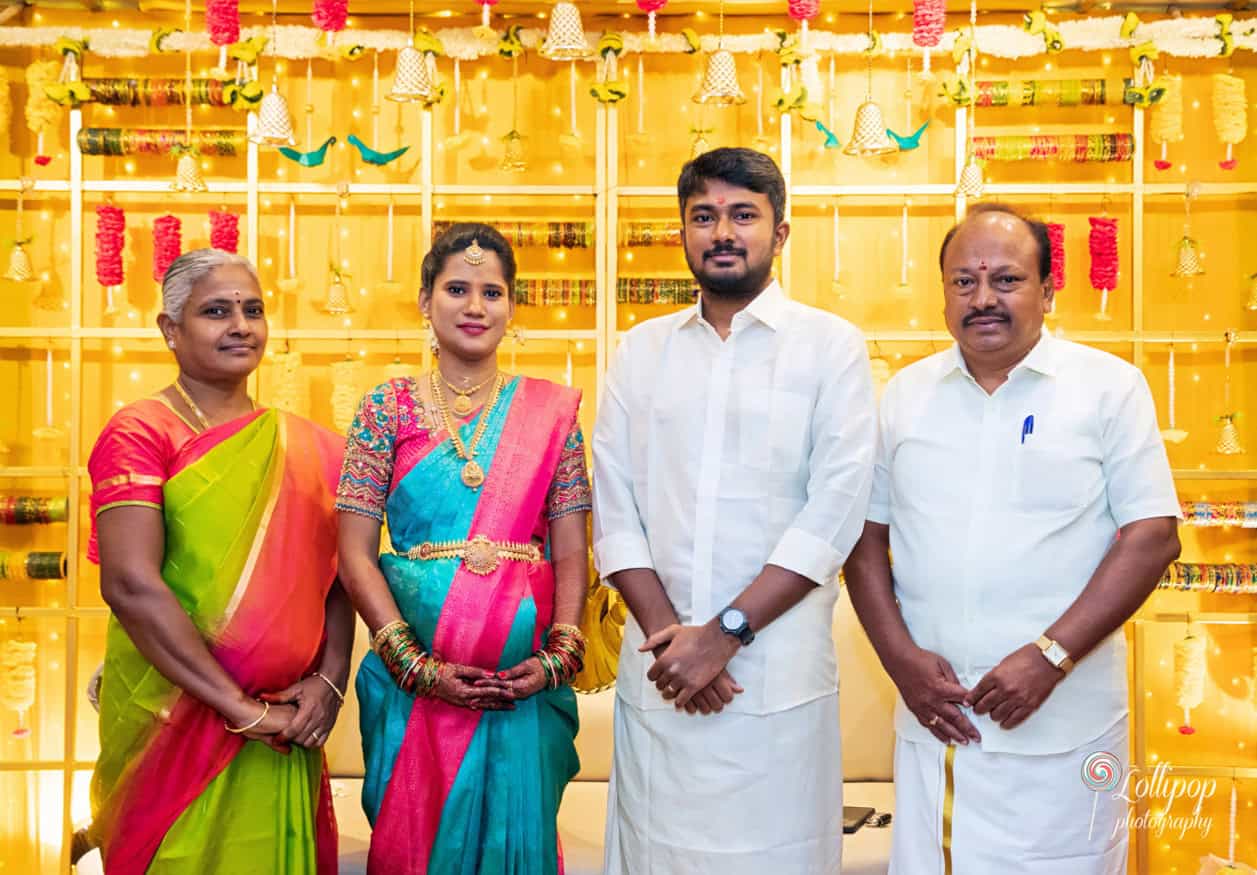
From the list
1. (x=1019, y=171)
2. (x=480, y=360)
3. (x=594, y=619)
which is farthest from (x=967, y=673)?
(x=1019, y=171)

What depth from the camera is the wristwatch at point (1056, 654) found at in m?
2.24

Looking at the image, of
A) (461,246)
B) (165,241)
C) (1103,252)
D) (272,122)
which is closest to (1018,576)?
(461,246)

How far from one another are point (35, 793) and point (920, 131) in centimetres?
434

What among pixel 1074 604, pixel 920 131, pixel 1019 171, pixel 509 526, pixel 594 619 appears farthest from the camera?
pixel 1019 171

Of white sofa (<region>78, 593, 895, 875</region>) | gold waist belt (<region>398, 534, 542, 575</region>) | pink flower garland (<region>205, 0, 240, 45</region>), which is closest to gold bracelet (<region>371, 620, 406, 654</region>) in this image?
gold waist belt (<region>398, 534, 542, 575</region>)

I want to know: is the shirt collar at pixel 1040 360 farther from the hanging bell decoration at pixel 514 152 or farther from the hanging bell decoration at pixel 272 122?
the hanging bell decoration at pixel 272 122

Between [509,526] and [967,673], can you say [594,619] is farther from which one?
[967,673]

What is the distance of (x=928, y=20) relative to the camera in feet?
14.4

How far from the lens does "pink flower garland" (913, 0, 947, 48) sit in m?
4.39

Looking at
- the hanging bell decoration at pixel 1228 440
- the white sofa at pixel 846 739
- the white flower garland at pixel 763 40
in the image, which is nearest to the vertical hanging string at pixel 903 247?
the white flower garland at pixel 763 40

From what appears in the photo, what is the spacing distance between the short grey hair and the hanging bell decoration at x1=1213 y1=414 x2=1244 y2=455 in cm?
375

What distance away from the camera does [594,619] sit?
2889 millimetres

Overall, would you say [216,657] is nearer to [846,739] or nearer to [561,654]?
[561,654]

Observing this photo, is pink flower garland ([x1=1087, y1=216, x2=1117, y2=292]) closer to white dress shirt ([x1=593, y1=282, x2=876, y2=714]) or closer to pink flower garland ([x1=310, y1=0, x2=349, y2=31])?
white dress shirt ([x1=593, y1=282, x2=876, y2=714])
